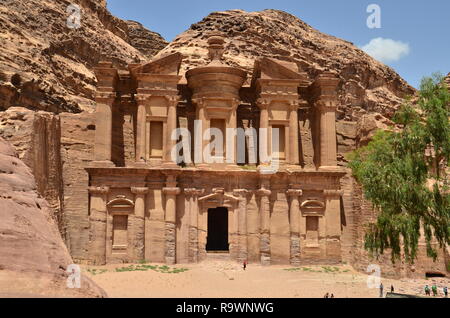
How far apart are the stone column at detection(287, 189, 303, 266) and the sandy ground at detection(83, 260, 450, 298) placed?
119cm

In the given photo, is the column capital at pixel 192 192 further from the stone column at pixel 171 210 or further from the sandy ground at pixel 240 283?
the sandy ground at pixel 240 283

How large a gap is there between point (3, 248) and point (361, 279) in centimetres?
1744

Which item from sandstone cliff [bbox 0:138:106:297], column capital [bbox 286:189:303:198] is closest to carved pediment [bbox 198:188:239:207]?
column capital [bbox 286:189:303:198]

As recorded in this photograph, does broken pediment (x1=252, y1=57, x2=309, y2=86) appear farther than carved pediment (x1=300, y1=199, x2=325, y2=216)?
Yes

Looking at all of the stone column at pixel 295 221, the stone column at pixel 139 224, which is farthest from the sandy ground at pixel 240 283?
the stone column at pixel 139 224

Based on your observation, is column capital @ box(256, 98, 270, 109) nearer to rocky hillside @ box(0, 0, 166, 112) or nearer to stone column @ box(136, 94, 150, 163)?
stone column @ box(136, 94, 150, 163)

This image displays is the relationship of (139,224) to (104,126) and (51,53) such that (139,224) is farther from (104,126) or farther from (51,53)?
(51,53)

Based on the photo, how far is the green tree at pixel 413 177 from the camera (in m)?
15.4

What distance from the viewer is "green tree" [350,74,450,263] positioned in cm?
1538

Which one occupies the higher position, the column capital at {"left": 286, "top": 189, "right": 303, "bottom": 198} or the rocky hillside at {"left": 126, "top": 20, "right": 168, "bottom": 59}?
the rocky hillside at {"left": 126, "top": 20, "right": 168, "bottom": 59}

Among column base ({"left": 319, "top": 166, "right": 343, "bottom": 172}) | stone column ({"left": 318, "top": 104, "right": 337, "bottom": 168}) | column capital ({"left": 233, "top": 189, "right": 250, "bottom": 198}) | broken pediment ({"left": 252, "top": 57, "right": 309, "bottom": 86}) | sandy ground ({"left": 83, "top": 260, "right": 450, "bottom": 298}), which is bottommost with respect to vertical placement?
sandy ground ({"left": 83, "top": 260, "right": 450, "bottom": 298})
